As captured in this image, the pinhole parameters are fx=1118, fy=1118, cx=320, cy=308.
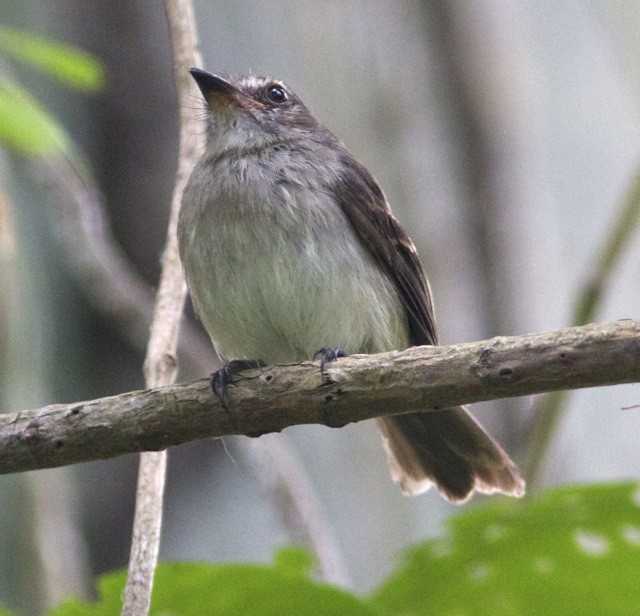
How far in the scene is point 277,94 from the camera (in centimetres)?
467

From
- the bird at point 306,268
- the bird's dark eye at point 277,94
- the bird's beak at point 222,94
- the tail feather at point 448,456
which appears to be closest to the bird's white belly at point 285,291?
the bird at point 306,268

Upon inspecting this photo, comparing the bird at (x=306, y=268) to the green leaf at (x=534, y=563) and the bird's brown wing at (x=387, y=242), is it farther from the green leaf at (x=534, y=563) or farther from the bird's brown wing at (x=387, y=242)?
the green leaf at (x=534, y=563)

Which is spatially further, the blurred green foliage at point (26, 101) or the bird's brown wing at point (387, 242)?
the bird's brown wing at point (387, 242)

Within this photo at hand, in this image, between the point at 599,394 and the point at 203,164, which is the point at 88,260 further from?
the point at 599,394

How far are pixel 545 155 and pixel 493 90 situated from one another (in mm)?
1973

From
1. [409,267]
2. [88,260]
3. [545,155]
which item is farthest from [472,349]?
[545,155]

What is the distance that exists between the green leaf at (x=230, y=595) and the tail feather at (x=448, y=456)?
1.46m

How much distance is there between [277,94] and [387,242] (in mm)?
864

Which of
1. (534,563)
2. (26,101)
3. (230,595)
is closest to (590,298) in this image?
(534,563)

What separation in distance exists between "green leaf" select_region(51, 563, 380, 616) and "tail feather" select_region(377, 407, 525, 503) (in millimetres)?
1462

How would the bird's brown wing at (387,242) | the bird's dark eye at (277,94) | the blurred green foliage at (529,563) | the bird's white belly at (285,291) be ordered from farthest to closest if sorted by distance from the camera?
1. the bird's dark eye at (277,94)
2. the bird's brown wing at (387,242)
3. the bird's white belly at (285,291)
4. the blurred green foliage at (529,563)

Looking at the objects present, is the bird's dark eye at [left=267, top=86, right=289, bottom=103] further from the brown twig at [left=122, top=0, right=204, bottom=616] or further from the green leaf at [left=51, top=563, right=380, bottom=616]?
the green leaf at [left=51, top=563, right=380, bottom=616]

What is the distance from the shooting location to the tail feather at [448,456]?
154 inches

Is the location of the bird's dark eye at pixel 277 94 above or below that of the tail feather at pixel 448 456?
above
